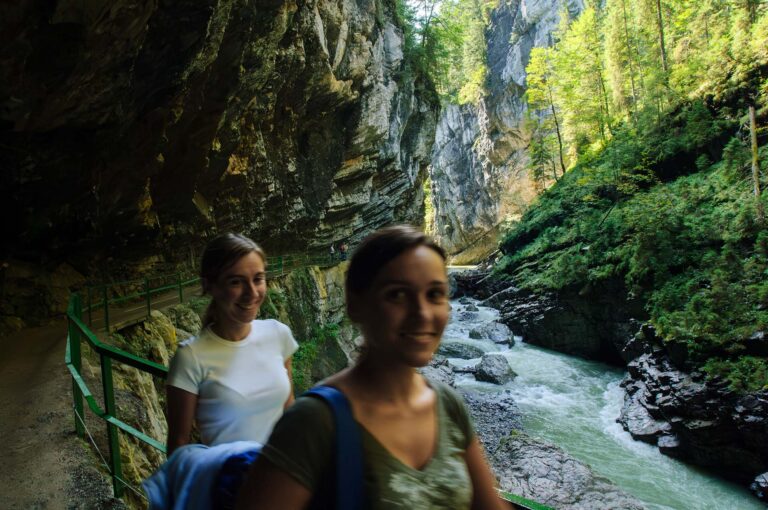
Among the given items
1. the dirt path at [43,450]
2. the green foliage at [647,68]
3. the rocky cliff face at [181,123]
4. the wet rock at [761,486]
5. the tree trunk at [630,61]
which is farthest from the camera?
the tree trunk at [630,61]

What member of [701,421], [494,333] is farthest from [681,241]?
[494,333]

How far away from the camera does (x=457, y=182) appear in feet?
181

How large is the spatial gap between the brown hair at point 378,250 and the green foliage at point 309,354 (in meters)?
11.0

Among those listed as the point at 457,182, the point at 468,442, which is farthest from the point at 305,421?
the point at 457,182

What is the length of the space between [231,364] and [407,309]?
45.5 inches

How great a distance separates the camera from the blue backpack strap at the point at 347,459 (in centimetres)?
84

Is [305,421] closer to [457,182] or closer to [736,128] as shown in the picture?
[736,128]

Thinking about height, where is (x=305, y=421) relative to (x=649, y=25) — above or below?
below

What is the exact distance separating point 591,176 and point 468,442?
2623cm

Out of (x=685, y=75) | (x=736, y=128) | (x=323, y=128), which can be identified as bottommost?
(x=736, y=128)

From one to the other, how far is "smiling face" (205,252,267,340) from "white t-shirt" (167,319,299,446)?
0.08 metres

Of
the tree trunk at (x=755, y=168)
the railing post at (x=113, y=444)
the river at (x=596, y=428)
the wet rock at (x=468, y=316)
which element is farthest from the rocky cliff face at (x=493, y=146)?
the railing post at (x=113, y=444)

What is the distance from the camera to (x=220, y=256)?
197 cm

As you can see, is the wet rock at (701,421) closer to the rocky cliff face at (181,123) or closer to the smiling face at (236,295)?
the smiling face at (236,295)
